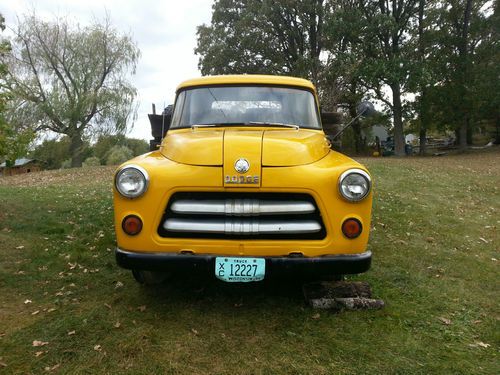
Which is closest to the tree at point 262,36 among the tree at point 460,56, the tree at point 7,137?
the tree at point 460,56

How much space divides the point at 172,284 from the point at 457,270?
10.7ft

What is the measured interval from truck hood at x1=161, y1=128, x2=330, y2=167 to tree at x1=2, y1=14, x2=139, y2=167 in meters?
23.1

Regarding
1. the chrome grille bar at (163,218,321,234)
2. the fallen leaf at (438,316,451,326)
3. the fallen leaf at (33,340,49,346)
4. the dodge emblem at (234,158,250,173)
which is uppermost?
the dodge emblem at (234,158,250,173)

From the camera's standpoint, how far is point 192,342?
3.09m

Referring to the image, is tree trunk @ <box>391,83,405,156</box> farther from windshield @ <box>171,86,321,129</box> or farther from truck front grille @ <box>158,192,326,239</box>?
truck front grille @ <box>158,192,326,239</box>

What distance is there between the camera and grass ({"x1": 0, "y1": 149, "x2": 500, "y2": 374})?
113 inches

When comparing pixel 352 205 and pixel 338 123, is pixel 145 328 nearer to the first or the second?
pixel 352 205

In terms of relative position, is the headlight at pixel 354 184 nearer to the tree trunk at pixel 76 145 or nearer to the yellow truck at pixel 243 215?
the yellow truck at pixel 243 215

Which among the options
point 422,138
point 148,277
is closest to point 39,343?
point 148,277

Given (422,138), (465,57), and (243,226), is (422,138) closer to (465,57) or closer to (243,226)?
(465,57)

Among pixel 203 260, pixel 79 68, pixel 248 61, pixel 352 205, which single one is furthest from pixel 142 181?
pixel 79 68

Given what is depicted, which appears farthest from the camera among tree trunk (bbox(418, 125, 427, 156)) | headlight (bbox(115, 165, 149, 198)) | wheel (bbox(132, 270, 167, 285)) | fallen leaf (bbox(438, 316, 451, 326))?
tree trunk (bbox(418, 125, 427, 156))

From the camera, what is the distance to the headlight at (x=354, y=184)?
124 inches

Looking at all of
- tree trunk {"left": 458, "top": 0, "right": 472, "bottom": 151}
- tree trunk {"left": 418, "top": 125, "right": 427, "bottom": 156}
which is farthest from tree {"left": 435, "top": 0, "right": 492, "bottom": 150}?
tree trunk {"left": 418, "top": 125, "right": 427, "bottom": 156}
